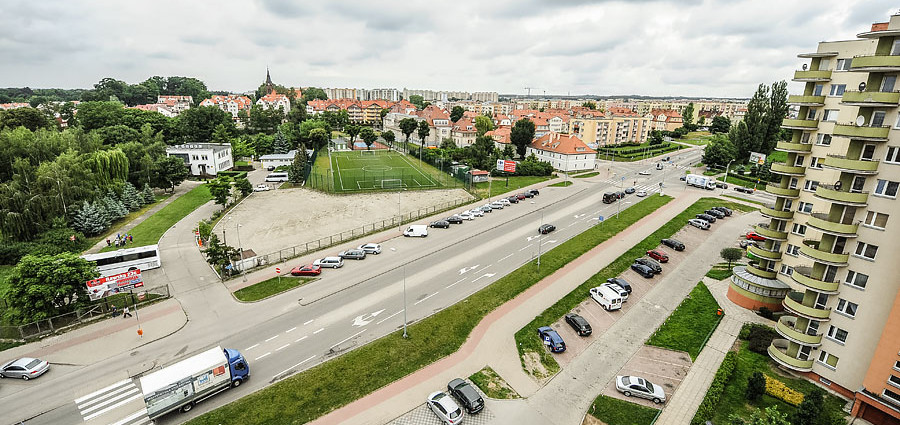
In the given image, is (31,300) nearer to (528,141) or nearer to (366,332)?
(366,332)

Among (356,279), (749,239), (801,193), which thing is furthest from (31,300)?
(749,239)

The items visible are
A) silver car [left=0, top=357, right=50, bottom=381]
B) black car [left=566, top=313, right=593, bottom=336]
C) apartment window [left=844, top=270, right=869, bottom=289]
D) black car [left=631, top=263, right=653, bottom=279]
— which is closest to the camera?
apartment window [left=844, top=270, right=869, bottom=289]

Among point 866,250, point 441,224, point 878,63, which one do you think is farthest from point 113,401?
point 878,63

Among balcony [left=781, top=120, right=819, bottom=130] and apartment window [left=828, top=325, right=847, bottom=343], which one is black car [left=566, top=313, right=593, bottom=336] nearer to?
apartment window [left=828, top=325, right=847, bottom=343]

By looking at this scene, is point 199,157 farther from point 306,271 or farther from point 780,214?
point 780,214

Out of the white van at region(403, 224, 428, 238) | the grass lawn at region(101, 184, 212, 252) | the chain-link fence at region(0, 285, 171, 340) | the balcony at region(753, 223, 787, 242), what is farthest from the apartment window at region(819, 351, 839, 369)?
the grass lawn at region(101, 184, 212, 252)

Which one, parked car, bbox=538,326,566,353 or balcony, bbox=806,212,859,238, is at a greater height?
balcony, bbox=806,212,859,238
